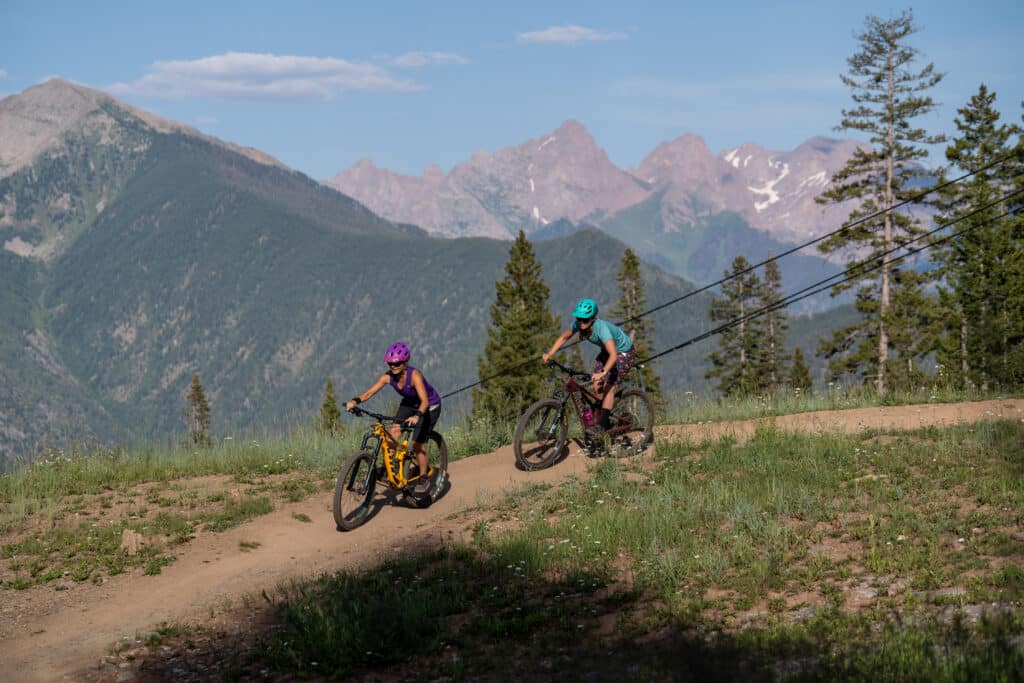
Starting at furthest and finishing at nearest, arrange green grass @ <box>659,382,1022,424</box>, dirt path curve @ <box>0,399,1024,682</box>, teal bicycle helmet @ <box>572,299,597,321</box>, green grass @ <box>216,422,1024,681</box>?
green grass @ <box>659,382,1022,424</box> < teal bicycle helmet @ <box>572,299,597,321</box> < dirt path curve @ <box>0,399,1024,682</box> < green grass @ <box>216,422,1024,681</box>

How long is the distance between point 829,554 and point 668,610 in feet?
6.51

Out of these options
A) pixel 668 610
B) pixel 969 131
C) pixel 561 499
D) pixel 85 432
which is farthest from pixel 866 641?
pixel 969 131

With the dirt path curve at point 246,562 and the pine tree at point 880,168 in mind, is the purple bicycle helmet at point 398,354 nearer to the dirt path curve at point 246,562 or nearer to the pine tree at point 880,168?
the dirt path curve at point 246,562

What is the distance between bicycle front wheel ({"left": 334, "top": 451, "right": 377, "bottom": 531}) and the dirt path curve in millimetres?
180

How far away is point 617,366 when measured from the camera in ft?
48.9

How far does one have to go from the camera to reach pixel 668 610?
8.23m

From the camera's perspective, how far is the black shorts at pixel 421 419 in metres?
13.4

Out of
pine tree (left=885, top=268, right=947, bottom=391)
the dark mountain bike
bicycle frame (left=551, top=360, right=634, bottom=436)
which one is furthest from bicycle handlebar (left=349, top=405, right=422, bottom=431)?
pine tree (left=885, top=268, right=947, bottom=391)

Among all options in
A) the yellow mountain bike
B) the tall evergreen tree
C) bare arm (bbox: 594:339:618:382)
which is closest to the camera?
the yellow mountain bike

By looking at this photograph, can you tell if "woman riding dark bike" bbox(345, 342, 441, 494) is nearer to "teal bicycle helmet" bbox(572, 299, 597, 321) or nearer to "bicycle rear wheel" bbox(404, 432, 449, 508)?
"bicycle rear wheel" bbox(404, 432, 449, 508)

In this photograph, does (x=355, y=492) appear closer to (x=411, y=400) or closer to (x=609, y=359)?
(x=411, y=400)

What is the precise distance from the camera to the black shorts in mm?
13375

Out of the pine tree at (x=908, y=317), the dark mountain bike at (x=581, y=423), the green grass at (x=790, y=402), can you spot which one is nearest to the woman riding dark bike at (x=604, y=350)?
the dark mountain bike at (x=581, y=423)

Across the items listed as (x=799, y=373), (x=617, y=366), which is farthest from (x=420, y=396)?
(x=799, y=373)
